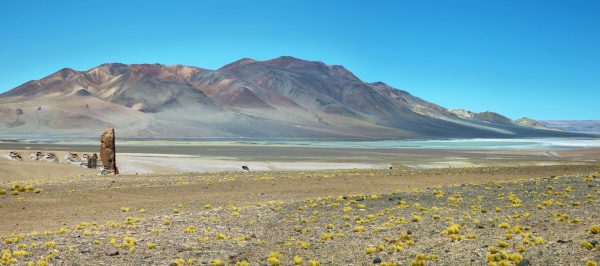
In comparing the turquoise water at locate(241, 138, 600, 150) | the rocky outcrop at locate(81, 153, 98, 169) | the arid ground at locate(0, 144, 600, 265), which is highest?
the turquoise water at locate(241, 138, 600, 150)

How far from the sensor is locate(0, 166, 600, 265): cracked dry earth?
1116 centimetres

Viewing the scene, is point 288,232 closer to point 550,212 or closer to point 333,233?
point 333,233

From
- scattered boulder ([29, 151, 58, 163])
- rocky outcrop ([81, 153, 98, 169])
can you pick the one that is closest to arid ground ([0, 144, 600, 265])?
rocky outcrop ([81, 153, 98, 169])

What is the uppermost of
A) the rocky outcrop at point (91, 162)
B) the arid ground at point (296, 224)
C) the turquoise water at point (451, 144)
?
the turquoise water at point (451, 144)

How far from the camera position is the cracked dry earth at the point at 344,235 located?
11.2 metres

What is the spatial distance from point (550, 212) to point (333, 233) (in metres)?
6.04

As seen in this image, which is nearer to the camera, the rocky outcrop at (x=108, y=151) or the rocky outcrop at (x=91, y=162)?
the rocky outcrop at (x=108, y=151)

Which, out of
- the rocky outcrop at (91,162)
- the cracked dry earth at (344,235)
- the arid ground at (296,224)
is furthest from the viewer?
the rocky outcrop at (91,162)

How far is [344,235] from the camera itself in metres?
13.9

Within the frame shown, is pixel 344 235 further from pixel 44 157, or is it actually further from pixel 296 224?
pixel 44 157

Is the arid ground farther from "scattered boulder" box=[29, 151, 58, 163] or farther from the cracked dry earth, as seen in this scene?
"scattered boulder" box=[29, 151, 58, 163]

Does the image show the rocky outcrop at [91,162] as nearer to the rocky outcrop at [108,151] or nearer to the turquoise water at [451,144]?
the rocky outcrop at [108,151]

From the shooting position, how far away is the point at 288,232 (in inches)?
578

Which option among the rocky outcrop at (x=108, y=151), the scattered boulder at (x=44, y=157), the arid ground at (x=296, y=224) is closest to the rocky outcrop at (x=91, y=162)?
the scattered boulder at (x=44, y=157)
